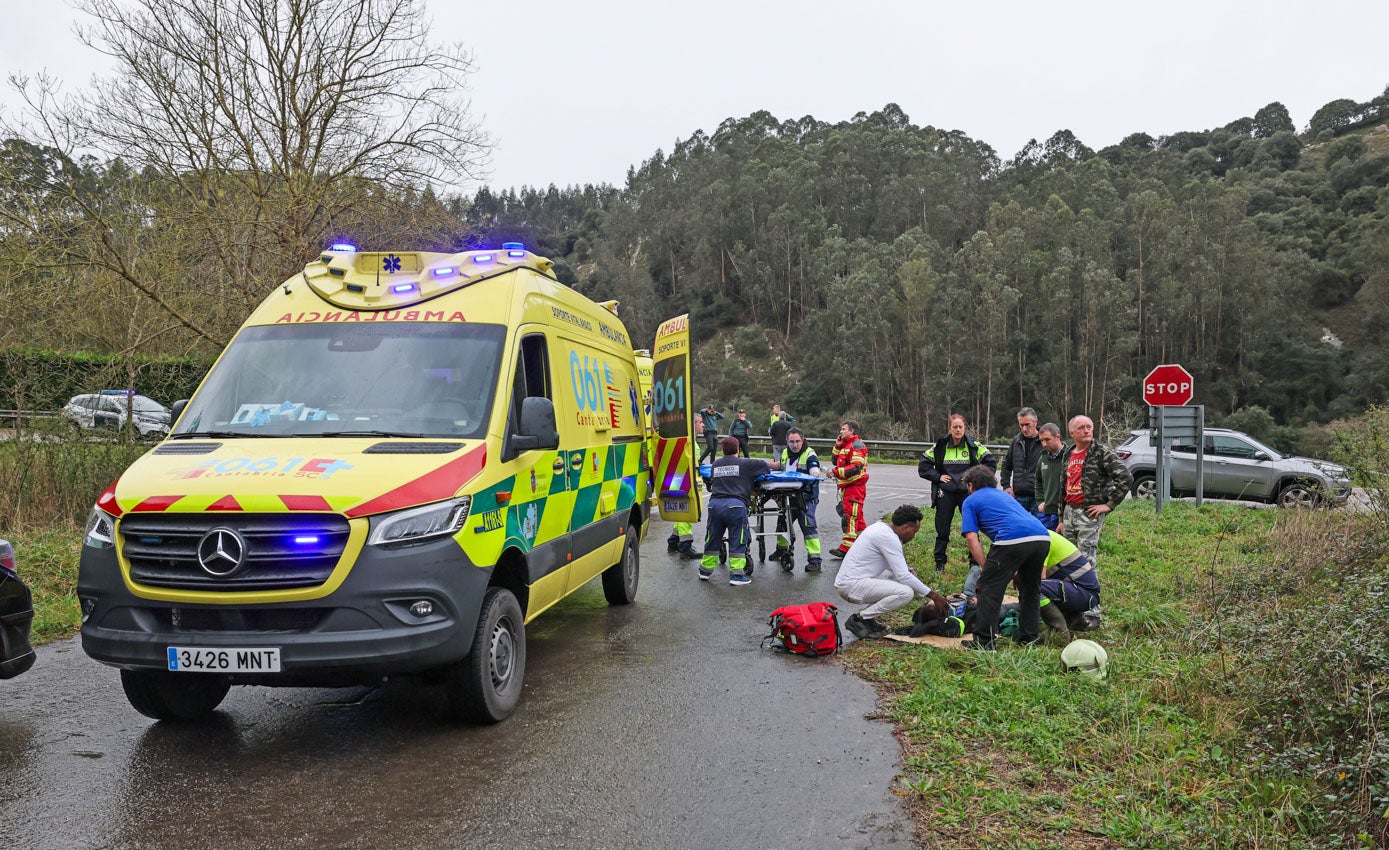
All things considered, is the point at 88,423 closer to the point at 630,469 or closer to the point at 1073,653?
the point at 630,469

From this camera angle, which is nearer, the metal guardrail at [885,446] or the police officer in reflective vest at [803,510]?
the police officer in reflective vest at [803,510]

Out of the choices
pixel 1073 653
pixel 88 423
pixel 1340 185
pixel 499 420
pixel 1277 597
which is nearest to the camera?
pixel 499 420

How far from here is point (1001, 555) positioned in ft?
21.9

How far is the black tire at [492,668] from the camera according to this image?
4.86 metres

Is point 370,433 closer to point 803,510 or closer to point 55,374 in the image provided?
point 803,510

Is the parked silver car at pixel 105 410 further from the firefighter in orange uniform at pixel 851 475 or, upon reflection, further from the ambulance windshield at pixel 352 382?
the firefighter in orange uniform at pixel 851 475

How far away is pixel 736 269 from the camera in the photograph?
8950 cm

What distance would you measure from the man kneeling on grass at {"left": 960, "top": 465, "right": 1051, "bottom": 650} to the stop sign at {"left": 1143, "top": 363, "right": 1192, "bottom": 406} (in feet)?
31.8

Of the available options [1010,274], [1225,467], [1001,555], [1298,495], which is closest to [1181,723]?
[1001,555]

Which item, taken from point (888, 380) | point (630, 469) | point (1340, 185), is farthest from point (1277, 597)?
point (1340, 185)

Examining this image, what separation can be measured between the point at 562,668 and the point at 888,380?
5869 cm

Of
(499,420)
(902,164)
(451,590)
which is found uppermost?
(902,164)

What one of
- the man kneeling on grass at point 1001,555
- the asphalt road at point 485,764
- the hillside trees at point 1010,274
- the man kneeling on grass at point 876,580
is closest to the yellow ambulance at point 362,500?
the asphalt road at point 485,764

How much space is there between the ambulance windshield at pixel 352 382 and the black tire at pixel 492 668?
1.00m
